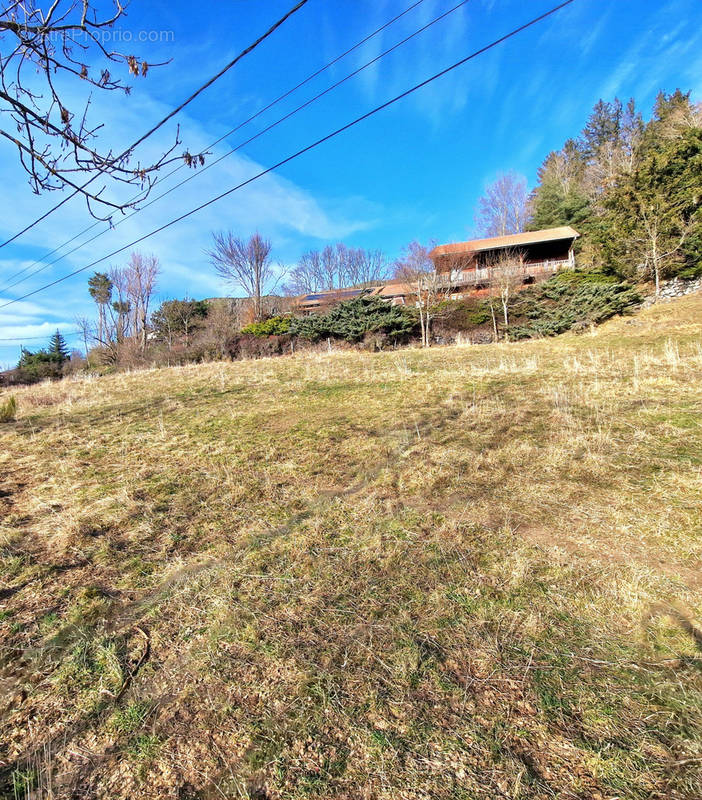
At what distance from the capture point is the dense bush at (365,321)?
1722 centimetres

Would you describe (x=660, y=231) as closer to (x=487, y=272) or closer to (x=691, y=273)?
(x=691, y=273)

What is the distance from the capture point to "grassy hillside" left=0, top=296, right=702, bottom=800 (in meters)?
1.28

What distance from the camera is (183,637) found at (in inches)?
75.0

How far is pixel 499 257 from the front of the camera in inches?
852

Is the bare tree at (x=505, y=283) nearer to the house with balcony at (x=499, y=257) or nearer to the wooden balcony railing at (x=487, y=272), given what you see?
the house with balcony at (x=499, y=257)

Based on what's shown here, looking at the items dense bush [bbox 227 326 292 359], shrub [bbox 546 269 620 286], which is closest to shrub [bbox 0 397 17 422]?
dense bush [bbox 227 326 292 359]

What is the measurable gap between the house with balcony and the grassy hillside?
19155 mm

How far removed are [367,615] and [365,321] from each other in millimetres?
16178

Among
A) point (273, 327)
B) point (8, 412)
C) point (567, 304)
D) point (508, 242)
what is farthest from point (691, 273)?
point (8, 412)

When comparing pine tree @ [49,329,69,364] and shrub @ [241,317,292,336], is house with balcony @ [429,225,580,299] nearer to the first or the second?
shrub @ [241,317,292,336]

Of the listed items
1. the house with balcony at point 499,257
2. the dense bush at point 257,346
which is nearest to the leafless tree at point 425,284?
the house with balcony at point 499,257

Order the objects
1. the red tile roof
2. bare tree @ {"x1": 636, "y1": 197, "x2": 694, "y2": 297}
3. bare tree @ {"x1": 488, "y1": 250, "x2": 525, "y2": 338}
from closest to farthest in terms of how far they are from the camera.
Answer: bare tree @ {"x1": 636, "y1": 197, "x2": 694, "y2": 297} < bare tree @ {"x1": 488, "y1": 250, "x2": 525, "y2": 338} < the red tile roof

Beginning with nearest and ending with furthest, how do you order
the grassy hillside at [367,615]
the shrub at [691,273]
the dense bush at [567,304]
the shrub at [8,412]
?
the grassy hillside at [367,615] < the shrub at [8,412] < the shrub at [691,273] < the dense bush at [567,304]

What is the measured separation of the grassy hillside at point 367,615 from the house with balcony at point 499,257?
754 inches
